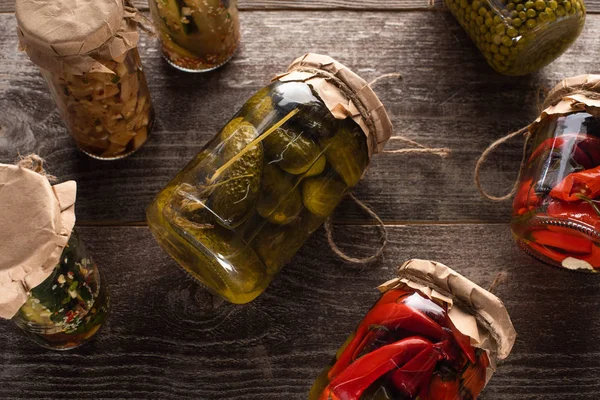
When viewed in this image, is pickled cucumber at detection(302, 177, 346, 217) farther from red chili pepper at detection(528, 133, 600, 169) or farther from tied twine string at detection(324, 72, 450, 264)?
red chili pepper at detection(528, 133, 600, 169)

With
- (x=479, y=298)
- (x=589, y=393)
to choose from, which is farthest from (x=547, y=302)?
(x=479, y=298)

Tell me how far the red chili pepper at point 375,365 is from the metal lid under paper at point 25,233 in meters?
0.33

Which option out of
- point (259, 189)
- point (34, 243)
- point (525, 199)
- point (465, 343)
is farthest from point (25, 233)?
point (525, 199)

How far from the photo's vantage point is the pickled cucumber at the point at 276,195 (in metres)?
0.90

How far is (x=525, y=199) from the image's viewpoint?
0.95 metres

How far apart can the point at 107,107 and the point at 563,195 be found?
563mm

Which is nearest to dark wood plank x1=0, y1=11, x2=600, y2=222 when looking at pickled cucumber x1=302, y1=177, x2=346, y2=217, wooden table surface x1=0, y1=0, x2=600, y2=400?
wooden table surface x1=0, y1=0, x2=600, y2=400

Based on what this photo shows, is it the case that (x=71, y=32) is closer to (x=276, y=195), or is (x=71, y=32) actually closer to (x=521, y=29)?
(x=276, y=195)

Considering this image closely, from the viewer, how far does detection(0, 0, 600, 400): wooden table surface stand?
39.0 inches

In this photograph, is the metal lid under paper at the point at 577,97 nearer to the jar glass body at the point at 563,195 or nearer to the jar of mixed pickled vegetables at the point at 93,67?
the jar glass body at the point at 563,195

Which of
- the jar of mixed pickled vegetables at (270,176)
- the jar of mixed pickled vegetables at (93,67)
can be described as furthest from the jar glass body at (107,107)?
the jar of mixed pickled vegetables at (270,176)

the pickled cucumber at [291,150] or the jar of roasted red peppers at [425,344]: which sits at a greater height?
the pickled cucumber at [291,150]

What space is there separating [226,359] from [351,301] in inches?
7.1

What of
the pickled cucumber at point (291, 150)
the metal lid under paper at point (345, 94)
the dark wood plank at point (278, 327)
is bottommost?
the dark wood plank at point (278, 327)
